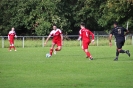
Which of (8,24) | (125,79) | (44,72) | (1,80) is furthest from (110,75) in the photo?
(8,24)

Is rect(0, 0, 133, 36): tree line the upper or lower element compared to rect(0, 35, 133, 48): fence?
upper

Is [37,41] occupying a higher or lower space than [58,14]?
lower

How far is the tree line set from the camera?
6106 centimetres

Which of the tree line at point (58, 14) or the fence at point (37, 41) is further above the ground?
the tree line at point (58, 14)

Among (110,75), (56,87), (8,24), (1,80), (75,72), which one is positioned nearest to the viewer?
(56,87)

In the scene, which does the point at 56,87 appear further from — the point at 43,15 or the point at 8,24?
the point at 8,24

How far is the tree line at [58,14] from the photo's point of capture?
200 feet

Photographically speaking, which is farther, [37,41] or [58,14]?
[58,14]

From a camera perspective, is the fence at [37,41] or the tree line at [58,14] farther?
the tree line at [58,14]

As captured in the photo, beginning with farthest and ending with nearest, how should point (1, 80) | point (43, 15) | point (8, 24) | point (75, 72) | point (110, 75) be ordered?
point (8, 24) < point (43, 15) < point (75, 72) < point (110, 75) < point (1, 80)

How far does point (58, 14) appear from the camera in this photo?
63.5 meters

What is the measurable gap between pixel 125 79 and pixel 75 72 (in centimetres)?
282

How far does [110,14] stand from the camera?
6175 cm

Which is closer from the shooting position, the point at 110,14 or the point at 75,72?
the point at 75,72
